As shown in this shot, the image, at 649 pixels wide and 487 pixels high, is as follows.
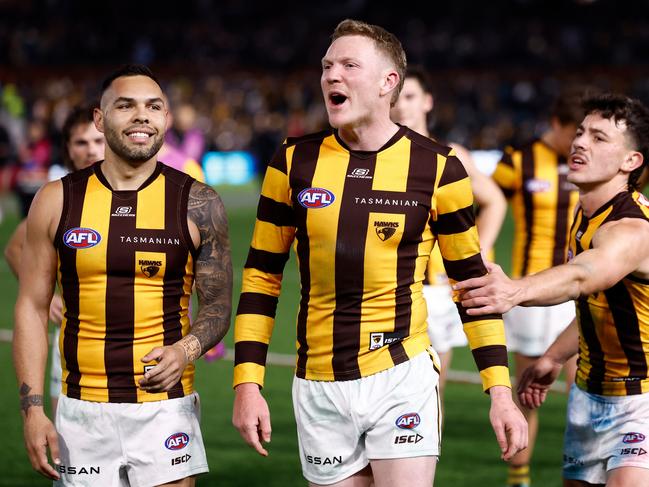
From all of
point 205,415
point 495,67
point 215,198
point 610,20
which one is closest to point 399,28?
point 495,67

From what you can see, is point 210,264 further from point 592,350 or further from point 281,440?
point 281,440

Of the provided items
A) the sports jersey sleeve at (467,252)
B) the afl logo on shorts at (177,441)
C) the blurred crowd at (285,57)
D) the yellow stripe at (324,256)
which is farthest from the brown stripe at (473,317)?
the blurred crowd at (285,57)

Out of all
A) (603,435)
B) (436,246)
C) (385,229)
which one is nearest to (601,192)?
(603,435)

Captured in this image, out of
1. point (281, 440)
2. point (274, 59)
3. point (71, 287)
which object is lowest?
point (281, 440)

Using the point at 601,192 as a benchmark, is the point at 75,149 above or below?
above

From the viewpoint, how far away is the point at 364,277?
13.2ft

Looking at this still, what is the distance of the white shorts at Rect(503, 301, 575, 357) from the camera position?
6.84m

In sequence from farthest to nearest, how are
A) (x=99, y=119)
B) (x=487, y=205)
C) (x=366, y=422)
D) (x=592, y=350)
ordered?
(x=487, y=205)
(x=592, y=350)
(x=99, y=119)
(x=366, y=422)

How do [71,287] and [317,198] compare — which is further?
[71,287]

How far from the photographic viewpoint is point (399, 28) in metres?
36.0

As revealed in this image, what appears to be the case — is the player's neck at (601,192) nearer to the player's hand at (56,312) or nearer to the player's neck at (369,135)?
the player's neck at (369,135)

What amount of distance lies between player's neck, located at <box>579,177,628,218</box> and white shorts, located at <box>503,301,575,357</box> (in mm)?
2242

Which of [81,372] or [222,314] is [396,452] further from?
[81,372]

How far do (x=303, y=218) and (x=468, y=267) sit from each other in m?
0.62
